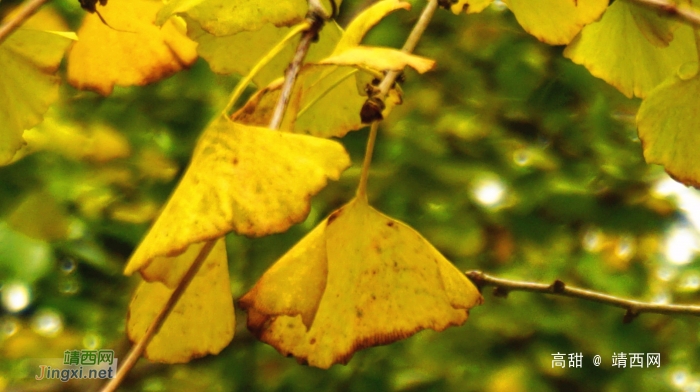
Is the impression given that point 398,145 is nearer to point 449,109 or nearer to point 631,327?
point 449,109

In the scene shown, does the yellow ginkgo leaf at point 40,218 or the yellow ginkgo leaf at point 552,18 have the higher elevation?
the yellow ginkgo leaf at point 552,18

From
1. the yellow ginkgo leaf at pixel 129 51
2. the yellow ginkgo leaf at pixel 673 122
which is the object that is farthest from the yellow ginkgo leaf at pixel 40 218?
the yellow ginkgo leaf at pixel 673 122

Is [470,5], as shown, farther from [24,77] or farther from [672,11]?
[24,77]

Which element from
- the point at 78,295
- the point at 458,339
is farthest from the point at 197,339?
the point at 78,295

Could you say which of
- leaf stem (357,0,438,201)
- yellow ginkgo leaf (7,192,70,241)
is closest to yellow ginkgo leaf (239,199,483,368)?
leaf stem (357,0,438,201)

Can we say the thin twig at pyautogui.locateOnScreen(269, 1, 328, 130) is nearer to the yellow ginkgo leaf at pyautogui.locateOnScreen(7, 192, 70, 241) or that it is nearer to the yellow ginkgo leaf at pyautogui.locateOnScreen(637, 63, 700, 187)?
the yellow ginkgo leaf at pyautogui.locateOnScreen(637, 63, 700, 187)

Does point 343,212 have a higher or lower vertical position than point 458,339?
higher

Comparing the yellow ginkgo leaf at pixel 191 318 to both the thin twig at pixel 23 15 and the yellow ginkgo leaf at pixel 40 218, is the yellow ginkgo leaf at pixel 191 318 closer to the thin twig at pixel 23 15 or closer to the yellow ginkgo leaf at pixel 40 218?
the thin twig at pixel 23 15
